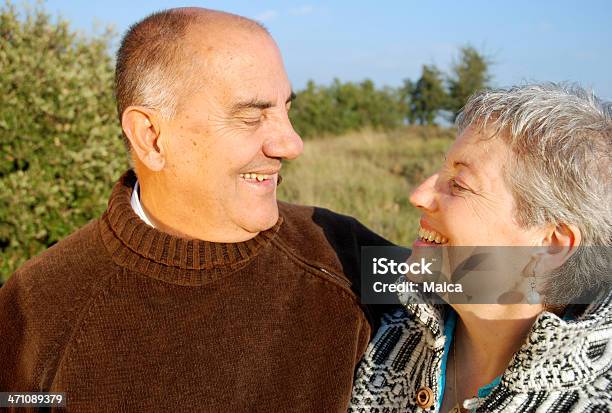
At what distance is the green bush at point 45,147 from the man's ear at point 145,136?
91.2 inches

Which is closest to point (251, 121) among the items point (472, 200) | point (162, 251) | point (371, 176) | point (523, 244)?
point (162, 251)

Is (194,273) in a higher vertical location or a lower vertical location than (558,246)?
lower

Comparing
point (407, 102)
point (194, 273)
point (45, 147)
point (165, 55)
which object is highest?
point (165, 55)

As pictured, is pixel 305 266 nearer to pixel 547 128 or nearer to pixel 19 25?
pixel 547 128

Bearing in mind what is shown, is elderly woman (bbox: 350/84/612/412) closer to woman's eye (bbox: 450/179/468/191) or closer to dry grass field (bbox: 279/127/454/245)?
woman's eye (bbox: 450/179/468/191)

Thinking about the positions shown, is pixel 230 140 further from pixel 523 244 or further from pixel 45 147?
pixel 45 147

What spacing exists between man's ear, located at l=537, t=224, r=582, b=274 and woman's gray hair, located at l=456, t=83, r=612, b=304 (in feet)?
0.07

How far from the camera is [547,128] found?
2.09m

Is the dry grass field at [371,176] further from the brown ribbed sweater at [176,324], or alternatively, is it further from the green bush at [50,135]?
the brown ribbed sweater at [176,324]

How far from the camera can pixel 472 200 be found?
2.21m

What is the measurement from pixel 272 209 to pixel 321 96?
1699 cm

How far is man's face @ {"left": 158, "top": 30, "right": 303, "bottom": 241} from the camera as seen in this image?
256 centimetres

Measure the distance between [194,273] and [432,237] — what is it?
89cm

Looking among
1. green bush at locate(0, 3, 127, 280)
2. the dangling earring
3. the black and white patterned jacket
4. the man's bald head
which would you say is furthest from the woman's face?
green bush at locate(0, 3, 127, 280)
